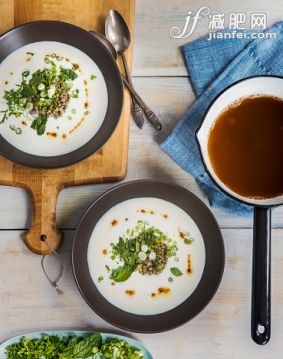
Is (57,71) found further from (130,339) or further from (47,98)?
(130,339)

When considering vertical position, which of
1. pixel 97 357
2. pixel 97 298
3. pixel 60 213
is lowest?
pixel 97 357

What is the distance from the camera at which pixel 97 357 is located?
1304 millimetres

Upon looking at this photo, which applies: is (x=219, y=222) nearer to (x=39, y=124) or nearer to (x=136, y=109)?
(x=136, y=109)

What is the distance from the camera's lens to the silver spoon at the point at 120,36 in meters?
1.25

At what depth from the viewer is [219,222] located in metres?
1.32

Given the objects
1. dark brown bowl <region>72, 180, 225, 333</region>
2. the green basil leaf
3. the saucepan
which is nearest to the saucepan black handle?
the saucepan

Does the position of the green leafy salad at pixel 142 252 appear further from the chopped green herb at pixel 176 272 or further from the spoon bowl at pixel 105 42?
the spoon bowl at pixel 105 42

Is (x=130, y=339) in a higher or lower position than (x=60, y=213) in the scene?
lower

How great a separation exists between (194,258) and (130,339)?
225mm

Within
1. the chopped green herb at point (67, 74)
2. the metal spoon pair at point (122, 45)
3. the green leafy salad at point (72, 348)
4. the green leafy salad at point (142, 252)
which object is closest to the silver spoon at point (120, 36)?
the metal spoon pair at point (122, 45)

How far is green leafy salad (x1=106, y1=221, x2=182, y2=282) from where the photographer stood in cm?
126

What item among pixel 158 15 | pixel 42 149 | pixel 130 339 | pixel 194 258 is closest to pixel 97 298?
pixel 130 339

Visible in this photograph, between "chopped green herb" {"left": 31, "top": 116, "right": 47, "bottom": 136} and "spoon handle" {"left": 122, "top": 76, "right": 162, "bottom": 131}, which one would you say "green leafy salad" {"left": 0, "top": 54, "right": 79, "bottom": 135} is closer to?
"chopped green herb" {"left": 31, "top": 116, "right": 47, "bottom": 136}

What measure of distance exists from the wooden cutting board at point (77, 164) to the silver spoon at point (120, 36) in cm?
2
